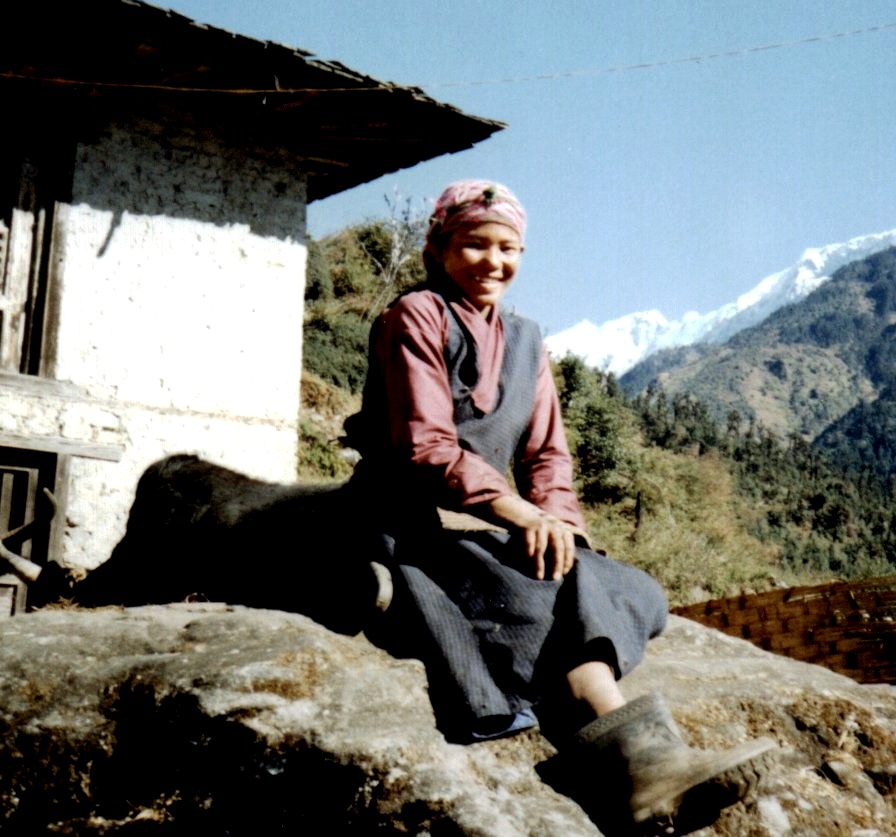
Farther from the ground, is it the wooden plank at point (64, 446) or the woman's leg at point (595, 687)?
the wooden plank at point (64, 446)

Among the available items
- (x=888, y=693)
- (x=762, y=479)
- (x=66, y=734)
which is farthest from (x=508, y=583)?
(x=762, y=479)

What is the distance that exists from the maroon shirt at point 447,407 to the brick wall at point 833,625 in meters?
2.58

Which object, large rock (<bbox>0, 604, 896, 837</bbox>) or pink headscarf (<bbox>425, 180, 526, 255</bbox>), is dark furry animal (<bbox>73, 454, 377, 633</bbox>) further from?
pink headscarf (<bbox>425, 180, 526, 255</bbox>)

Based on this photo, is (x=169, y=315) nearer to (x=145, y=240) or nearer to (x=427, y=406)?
(x=145, y=240)

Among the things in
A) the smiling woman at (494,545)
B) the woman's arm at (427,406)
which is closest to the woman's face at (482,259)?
the smiling woman at (494,545)

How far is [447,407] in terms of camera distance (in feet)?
9.30

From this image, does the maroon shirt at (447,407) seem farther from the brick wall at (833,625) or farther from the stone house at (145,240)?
the stone house at (145,240)

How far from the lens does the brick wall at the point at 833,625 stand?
5.00m

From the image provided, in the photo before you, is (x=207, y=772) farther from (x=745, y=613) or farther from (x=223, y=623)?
(x=745, y=613)


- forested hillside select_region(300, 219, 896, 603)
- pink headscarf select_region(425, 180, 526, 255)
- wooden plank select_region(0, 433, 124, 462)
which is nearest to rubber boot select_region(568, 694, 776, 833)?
pink headscarf select_region(425, 180, 526, 255)

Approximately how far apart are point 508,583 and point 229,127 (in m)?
7.13

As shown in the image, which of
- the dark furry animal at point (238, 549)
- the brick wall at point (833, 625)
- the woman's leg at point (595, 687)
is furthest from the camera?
the brick wall at point (833, 625)

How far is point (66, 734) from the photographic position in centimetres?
262

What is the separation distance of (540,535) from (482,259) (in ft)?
2.94
